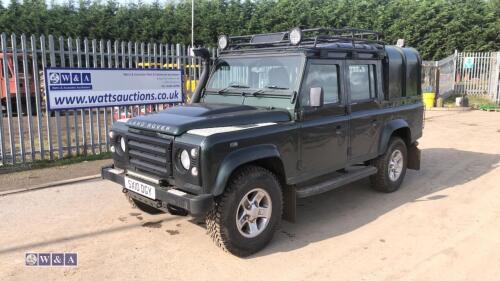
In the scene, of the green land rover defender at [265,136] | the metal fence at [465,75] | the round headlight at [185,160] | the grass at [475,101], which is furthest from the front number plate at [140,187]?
the metal fence at [465,75]

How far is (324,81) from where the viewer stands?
16.6 feet

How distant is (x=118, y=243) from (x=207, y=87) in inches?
93.7

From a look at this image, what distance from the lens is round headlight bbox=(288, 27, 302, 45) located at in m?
4.71

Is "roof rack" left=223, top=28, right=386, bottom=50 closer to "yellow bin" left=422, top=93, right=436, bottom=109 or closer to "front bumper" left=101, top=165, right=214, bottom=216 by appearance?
"front bumper" left=101, top=165, right=214, bottom=216

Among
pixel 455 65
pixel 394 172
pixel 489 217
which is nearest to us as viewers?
pixel 489 217

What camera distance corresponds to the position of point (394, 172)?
6461mm

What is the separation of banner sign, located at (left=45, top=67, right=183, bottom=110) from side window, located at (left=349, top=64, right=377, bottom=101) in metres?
5.14

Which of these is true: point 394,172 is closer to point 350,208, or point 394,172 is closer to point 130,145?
point 350,208

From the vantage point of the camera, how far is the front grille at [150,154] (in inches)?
161

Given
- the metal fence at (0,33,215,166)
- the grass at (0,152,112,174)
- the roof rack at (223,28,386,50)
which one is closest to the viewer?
the roof rack at (223,28,386,50)

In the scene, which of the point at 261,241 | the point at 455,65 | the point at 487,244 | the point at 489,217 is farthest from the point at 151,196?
the point at 455,65

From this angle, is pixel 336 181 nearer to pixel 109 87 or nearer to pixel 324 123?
pixel 324 123

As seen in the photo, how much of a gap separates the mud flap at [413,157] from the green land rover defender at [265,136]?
0.57 metres

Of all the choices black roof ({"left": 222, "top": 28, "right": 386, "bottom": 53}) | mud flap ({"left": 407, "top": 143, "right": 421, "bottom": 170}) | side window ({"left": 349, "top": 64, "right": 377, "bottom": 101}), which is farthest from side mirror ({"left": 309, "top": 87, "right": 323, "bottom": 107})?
mud flap ({"left": 407, "top": 143, "right": 421, "bottom": 170})
